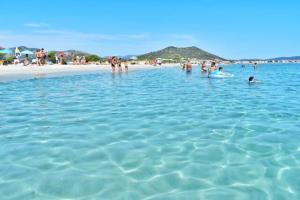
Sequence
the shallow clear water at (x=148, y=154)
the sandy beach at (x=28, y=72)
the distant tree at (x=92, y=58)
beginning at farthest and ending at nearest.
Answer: the distant tree at (x=92, y=58)
the sandy beach at (x=28, y=72)
the shallow clear water at (x=148, y=154)

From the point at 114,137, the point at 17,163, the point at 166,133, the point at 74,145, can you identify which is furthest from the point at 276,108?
the point at 17,163

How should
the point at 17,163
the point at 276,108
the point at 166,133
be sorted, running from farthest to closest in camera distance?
the point at 276,108 < the point at 166,133 < the point at 17,163

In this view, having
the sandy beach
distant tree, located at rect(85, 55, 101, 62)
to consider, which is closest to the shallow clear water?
the sandy beach

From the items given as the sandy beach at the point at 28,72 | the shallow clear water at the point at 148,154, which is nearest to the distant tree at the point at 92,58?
the sandy beach at the point at 28,72

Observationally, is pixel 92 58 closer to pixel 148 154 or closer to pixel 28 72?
pixel 28 72

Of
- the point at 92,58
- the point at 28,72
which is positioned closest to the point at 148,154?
the point at 28,72

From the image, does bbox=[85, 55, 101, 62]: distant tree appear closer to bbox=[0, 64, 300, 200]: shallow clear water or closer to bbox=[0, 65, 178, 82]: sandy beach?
bbox=[0, 65, 178, 82]: sandy beach

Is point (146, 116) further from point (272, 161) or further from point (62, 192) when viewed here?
point (62, 192)

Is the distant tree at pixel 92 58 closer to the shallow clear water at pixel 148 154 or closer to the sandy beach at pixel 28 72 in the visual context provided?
the sandy beach at pixel 28 72

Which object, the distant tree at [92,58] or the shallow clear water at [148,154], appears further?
the distant tree at [92,58]

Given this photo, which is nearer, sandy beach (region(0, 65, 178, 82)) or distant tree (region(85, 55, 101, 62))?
sandy beach (region(0, 65, 178, 82))

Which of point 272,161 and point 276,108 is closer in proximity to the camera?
point 272,161

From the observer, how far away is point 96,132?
327 inches

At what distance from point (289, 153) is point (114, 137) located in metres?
3.72
